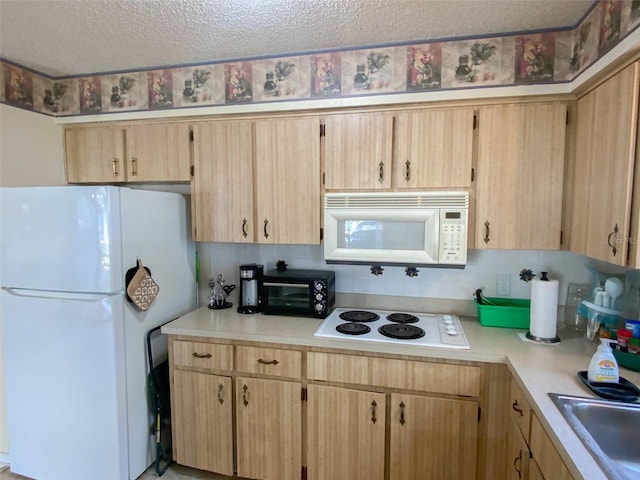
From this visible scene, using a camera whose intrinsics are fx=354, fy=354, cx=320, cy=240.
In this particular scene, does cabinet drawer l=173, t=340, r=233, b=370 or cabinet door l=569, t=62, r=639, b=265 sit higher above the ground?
cabinet door l=569, t=62, r=639, b=265

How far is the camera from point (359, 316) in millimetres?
2166

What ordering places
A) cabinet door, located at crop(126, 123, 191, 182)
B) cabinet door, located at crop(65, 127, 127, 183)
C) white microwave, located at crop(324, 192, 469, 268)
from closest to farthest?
white microwave, located at crop(324, 192, 469, 268) < cabinet door, located at crop(126, 123, 191, 182) < cabinet door, located at crop(65, 127, 127, 183)

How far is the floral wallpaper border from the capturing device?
1.79 meters

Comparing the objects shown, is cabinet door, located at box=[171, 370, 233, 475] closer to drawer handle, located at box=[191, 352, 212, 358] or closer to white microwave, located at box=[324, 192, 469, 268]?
drawer handle, located at box=[191, 352, 212, 358]

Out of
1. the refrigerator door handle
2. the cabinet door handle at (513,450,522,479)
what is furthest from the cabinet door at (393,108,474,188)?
the refrigerator door handle

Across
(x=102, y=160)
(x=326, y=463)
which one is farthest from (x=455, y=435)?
(x=102, y=160)

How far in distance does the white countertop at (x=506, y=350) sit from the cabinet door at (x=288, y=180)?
1.78 feet

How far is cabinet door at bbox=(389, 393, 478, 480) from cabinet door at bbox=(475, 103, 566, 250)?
87cm

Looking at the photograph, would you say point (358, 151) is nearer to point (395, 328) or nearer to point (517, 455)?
point (395, 328)

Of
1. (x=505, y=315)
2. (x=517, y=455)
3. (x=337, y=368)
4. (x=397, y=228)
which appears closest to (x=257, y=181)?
(x=397, y=228)

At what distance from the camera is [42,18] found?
1717 mm

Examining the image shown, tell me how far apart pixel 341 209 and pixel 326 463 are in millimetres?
1374

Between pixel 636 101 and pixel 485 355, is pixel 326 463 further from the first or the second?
pixel 636 101

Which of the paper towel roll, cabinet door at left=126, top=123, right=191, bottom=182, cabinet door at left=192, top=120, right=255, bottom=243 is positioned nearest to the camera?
the paper towel roll
